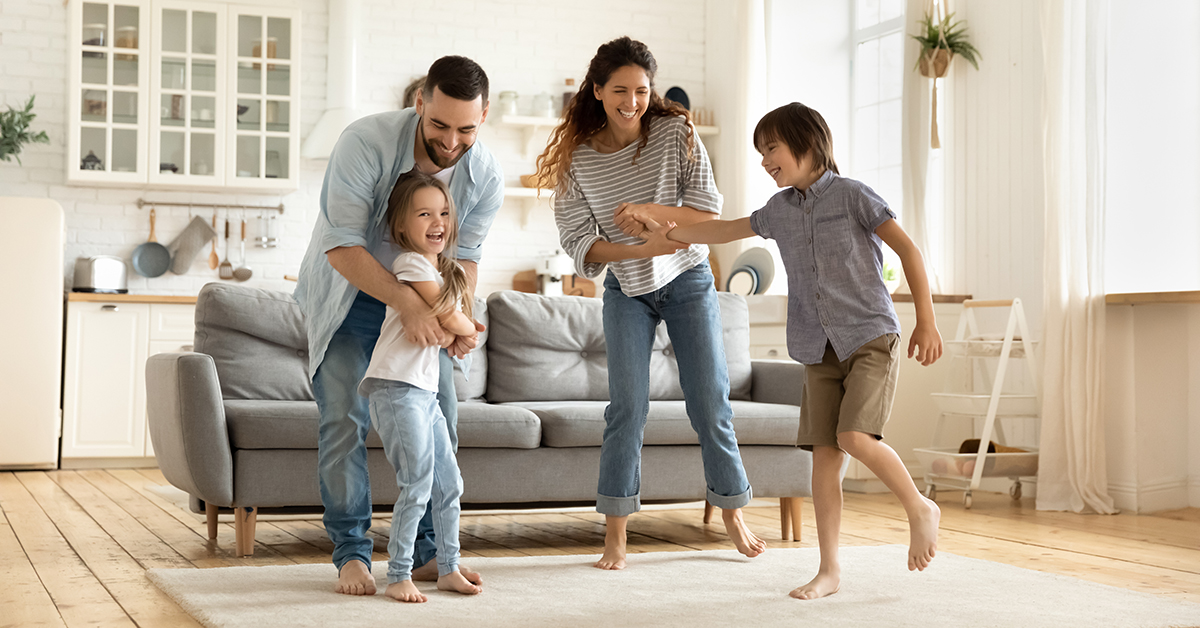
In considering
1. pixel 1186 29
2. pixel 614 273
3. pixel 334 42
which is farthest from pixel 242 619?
pixel 334 42

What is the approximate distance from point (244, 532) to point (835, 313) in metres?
1.59

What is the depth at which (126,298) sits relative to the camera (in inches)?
204

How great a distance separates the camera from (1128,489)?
3885mm

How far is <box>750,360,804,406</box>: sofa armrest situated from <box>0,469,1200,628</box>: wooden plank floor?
1.35 ft

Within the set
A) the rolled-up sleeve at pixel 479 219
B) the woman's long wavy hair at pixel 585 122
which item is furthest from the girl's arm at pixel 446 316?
the woman's long wavy hair at pixel 585 122

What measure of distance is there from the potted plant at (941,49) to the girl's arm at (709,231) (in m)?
2.84

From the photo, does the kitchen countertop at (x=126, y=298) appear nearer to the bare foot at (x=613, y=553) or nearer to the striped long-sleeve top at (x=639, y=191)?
the striped long-sleeve top at (x=639, y=191)

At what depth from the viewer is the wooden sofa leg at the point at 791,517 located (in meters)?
3.13

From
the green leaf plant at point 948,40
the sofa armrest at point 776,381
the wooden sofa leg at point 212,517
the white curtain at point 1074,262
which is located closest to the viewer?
the wooden sofa leg at point 212,517

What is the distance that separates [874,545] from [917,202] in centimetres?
230

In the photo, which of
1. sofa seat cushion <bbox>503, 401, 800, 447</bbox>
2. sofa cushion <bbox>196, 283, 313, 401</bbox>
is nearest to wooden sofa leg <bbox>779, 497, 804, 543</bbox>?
sofa seat cushion <bbox>503, 401, 800, 447</bbox>

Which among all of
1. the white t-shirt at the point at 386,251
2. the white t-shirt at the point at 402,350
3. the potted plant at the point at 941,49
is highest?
the potted plant at the point at 941,49

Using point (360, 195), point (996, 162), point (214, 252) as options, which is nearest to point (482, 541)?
point (360, 195)

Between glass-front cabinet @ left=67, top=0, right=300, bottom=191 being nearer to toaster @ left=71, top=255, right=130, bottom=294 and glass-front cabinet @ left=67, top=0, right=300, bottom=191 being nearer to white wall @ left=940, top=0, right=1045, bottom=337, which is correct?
toaster @ left=71, top=255, right=130, bottom=294
